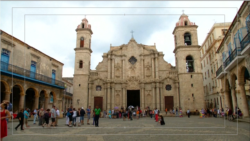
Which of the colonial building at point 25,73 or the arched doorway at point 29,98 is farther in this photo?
the arched doorway at point 29,98

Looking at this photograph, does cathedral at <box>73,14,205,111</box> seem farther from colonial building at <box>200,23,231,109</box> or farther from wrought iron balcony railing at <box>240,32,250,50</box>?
wrought iron balcony railing at <box>240,32,250,50</box>

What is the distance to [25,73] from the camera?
21.0m

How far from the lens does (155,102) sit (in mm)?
30609

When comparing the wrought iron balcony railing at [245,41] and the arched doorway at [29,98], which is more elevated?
the wrought iron balcony railing at [245,41]

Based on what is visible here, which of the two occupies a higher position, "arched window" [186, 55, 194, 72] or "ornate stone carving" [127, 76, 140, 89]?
"arched window" [186, 55, 194, 72]

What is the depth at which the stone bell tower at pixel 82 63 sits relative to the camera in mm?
30781

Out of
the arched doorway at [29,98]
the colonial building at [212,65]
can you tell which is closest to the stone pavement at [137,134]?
the arched doorway at [29,98]

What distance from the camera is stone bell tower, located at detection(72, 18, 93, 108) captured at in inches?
1212

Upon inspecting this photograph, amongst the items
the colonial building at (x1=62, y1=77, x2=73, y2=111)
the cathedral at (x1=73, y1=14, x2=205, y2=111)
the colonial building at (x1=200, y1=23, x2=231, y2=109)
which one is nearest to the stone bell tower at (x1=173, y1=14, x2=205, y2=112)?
the cathedral at (x1=73, y1=14, x2=205, y2=111)

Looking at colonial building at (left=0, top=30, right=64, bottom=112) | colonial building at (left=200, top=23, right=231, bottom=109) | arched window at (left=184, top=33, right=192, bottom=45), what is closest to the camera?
colonial building at (left=0, top=30, right=64, bottom=112)

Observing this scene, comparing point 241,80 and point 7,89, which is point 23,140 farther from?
point 241,80

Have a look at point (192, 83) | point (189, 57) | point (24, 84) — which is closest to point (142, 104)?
point (192, 83)

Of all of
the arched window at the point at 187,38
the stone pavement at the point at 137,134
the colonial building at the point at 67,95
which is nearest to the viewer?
the stone pavement at the point at 137,134

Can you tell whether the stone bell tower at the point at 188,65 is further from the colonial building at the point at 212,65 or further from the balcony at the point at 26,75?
the balcony at the point at 26,75
